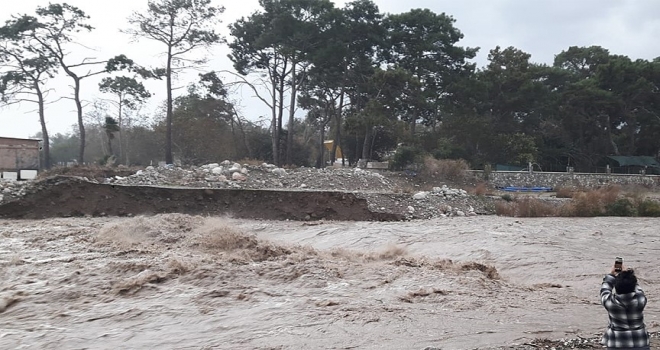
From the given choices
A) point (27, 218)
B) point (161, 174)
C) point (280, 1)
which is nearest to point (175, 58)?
point (280, 1)

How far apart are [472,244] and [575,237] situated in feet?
13.2

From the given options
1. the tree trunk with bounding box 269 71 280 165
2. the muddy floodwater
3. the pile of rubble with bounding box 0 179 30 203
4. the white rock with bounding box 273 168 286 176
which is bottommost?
the muddy floodwater

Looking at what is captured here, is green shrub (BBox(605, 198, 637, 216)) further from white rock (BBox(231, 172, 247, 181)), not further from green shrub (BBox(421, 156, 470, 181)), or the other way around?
white rock (BBox(231, 172, 247, 181))

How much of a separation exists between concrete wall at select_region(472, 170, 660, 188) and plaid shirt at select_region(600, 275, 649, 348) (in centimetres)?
2860

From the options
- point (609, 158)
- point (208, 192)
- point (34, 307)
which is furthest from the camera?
point (609, 158)

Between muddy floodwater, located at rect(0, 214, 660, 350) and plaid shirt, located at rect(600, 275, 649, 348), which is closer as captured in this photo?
plaid shirt, located at rect(600, 275, 649, 348)

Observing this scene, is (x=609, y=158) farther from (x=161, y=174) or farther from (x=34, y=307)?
(x=34, y=307)

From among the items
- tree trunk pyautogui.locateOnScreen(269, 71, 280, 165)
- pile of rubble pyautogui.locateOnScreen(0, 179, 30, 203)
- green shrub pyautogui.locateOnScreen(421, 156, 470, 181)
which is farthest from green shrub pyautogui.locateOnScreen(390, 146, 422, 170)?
pile of rubble pyautogui.locateOnScreen(0, 179, 30, 203)

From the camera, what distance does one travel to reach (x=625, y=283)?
4477 mm

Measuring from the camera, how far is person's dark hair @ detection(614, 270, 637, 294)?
14.7 ft

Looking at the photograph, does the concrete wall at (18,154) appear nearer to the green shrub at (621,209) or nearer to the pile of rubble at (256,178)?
the pile of rubble at (256,178)

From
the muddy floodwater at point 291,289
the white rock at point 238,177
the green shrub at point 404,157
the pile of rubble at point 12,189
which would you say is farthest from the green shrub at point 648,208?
the pile of rubble at point 12,189

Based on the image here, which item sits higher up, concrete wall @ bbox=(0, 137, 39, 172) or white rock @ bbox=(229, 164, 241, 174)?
concrete wall @ bbox=(0, 137, 39, 172)

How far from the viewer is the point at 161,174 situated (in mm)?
25625
